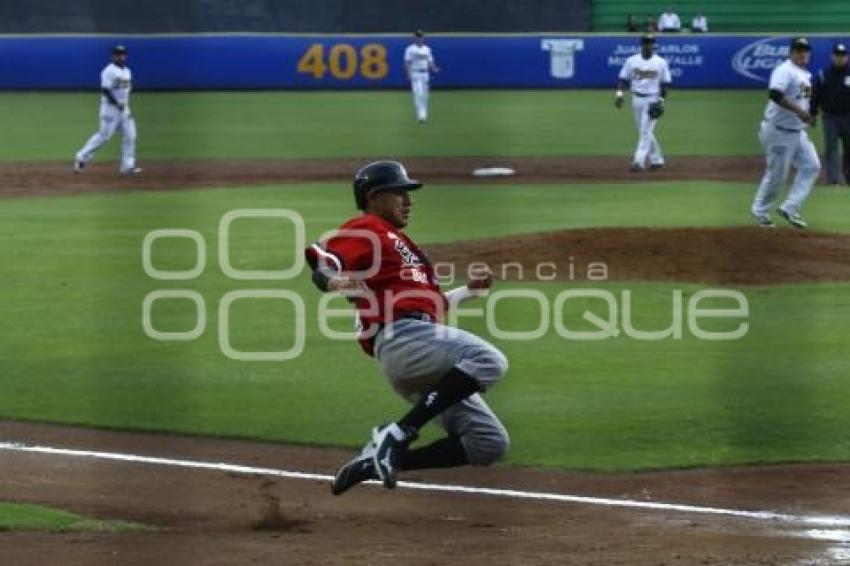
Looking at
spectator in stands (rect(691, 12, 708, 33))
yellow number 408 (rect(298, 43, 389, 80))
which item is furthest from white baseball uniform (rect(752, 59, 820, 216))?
spectator in stands (rect(691, 12, 708, 33))

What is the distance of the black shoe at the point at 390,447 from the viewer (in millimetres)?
6914

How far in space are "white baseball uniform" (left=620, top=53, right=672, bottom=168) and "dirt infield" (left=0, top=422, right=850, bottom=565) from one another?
1601 cm

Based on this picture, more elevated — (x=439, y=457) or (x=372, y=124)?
(x=372, y=124)

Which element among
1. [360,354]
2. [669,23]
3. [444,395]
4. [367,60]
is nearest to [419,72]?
[367,60]

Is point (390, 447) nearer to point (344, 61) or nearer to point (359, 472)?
point (359, 472)

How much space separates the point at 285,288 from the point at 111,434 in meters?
5.10

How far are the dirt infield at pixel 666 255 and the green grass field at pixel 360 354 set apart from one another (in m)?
0.44

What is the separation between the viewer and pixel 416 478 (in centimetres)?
823

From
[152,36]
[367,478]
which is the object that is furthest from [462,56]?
[367,478]

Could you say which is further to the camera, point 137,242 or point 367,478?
point 137,242

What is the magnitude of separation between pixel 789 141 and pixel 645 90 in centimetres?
827

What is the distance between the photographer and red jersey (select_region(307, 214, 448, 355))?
704 cm

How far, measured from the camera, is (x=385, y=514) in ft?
24.1

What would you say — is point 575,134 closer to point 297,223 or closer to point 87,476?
point 297,223
